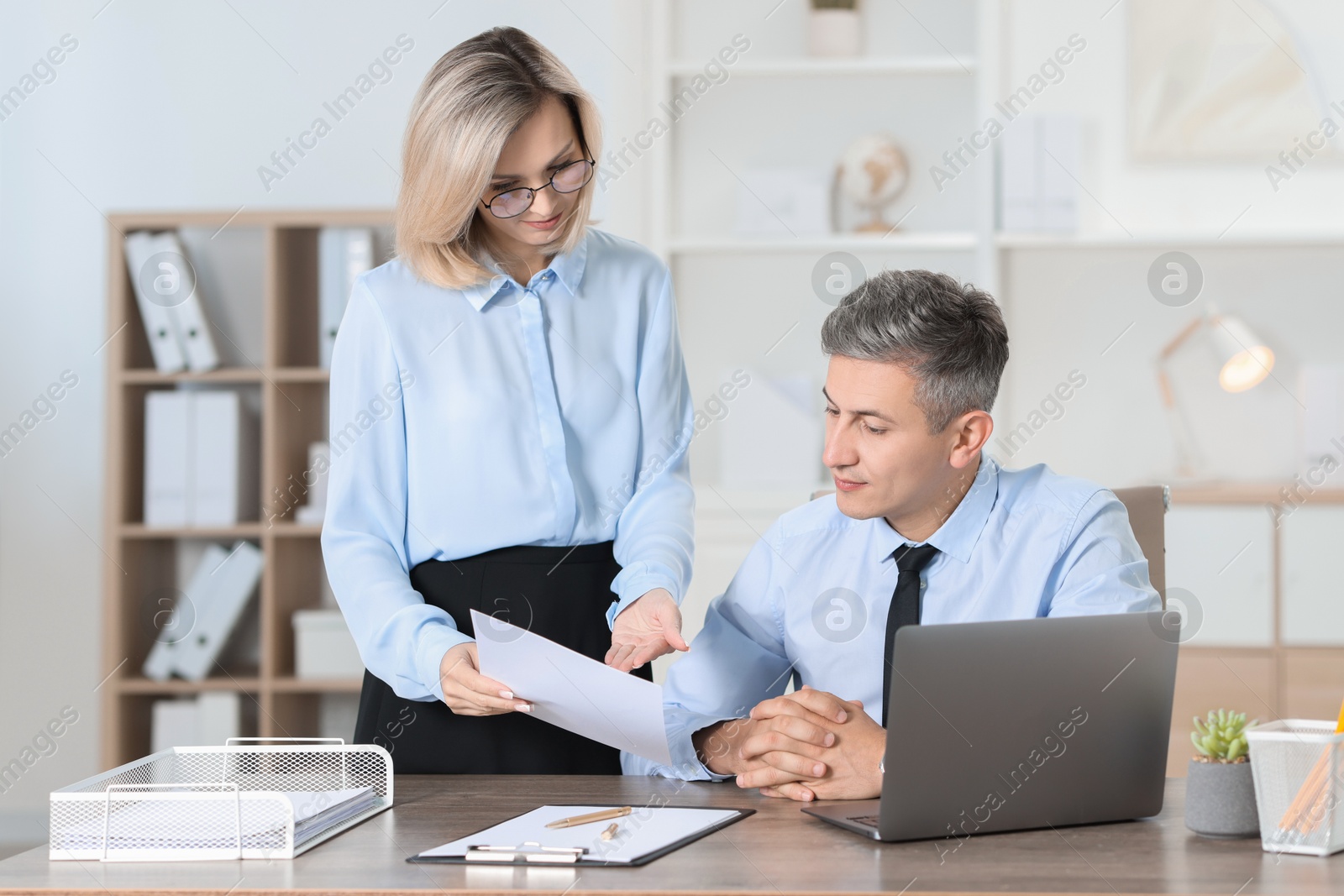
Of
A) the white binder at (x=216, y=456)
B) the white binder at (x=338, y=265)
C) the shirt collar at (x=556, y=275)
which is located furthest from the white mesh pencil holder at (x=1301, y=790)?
the white binder at (x=216, y=456)

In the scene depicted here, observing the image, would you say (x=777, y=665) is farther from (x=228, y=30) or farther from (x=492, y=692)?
(x=228, y=30)

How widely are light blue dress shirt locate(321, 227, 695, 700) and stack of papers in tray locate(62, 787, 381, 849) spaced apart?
0.40m

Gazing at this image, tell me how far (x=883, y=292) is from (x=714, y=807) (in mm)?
678

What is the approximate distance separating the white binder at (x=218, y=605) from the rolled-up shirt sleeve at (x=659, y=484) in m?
2.14

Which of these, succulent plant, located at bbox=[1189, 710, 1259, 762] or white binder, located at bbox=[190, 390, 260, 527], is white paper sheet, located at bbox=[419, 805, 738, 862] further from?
white binder, located at bbox=[190, 390, 260, 527]

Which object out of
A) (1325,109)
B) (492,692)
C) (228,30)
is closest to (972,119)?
(1325,109)

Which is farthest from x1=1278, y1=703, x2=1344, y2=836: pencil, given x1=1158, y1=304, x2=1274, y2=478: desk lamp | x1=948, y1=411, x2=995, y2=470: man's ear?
x1=1158, y1=304, x2=1274, y2=478: desk lamp

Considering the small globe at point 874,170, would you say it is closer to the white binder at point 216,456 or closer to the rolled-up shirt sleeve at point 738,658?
the white binder at point 216,456

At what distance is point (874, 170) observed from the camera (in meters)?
3.68

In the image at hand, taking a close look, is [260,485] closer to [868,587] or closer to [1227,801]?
[868,587]

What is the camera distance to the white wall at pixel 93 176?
12.6 ft

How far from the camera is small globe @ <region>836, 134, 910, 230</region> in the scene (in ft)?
12.1

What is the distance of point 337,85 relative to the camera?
3832mm

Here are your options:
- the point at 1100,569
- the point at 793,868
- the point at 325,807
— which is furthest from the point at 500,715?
the point at 1100,569
